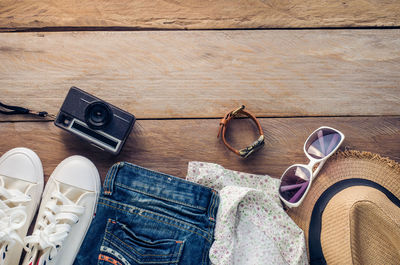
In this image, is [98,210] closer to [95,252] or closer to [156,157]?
[95,252]

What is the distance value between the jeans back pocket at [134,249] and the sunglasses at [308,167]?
33 cm

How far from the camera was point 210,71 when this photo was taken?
2.75 feet

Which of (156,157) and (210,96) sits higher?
(210,96)

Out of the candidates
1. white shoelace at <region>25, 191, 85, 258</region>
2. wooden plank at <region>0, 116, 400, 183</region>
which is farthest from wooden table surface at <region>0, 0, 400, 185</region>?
white shoelace at <region>25, 191, 85, 258</region>

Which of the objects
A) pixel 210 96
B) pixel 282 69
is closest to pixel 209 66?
pixel 210 96

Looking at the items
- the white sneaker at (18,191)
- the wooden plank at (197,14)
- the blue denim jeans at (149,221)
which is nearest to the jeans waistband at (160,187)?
the blue denim jeans at (149,221)

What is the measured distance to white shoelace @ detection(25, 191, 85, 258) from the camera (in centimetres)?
74

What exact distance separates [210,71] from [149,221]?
1.51ft

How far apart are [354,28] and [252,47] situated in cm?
33

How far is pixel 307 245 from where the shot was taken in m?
0.74

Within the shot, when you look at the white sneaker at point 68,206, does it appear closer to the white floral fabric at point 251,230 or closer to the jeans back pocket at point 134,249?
the jeans back pocket at point 134,249

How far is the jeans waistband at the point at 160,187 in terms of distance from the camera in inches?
28.4

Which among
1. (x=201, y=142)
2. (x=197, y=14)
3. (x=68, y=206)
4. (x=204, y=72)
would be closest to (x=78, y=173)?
(x=68, y=206)

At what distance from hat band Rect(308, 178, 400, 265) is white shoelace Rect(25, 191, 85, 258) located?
637 mm
